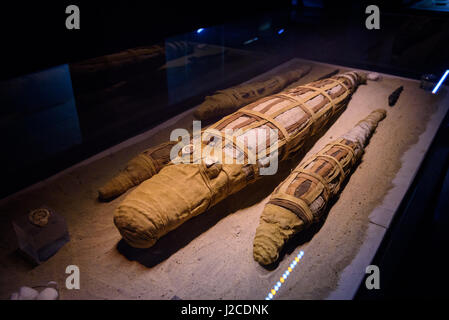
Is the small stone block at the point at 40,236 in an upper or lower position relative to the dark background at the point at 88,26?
lower

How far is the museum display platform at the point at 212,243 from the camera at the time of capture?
2861 millimetres

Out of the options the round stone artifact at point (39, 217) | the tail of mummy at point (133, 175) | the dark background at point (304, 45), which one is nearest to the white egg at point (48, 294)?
the round stone artifact at point (39, 217)

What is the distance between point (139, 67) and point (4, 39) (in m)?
2.21

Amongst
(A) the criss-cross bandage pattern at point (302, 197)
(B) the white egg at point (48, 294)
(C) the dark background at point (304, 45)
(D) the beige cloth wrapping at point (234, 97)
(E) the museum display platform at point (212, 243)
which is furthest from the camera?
(D) the beige cloth wrapping at point (234, 97)

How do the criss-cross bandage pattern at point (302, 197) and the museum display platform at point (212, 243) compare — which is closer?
the museum display platform at point (212, 243)

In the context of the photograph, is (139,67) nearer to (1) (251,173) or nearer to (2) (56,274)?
(1) (251,173)

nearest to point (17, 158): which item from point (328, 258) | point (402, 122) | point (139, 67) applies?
point (139, 67)

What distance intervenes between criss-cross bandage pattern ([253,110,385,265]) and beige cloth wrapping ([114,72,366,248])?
14.4 inches

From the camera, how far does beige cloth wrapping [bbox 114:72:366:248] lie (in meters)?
2.93

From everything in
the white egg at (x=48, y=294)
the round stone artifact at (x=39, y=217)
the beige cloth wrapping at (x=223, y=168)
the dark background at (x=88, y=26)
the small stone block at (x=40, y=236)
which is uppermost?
the dark background at (x=88, y=26)

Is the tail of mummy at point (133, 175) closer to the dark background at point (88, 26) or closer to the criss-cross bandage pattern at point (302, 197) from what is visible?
the dark background at point (88, 26)

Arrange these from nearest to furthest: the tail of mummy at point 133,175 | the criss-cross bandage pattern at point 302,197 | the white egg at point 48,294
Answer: the white egg at point 48,294, the criss-cross bandage pattern at point 302,197, the tail of mummy at point 133,175

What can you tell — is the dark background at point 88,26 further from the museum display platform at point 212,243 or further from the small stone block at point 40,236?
the museum display platform at point 212,243

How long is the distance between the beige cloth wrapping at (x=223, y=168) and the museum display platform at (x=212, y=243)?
28cm
